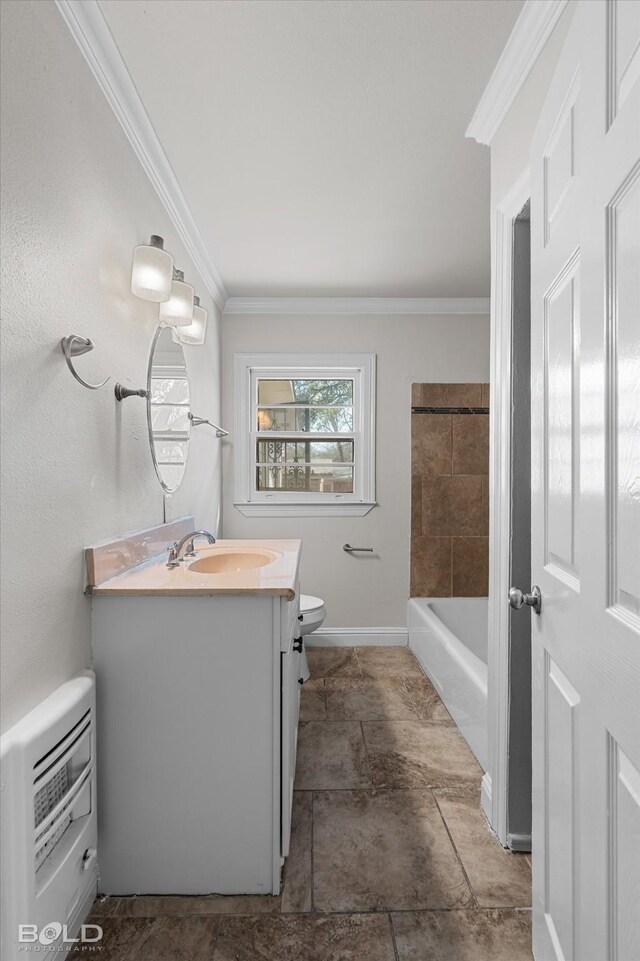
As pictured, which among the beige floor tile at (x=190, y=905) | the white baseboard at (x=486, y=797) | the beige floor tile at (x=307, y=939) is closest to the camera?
the beige floor tile at (x=307, y=939)

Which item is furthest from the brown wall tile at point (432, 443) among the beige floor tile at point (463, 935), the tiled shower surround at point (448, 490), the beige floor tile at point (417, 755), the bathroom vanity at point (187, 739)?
the beige floor tile at point (463, 935)

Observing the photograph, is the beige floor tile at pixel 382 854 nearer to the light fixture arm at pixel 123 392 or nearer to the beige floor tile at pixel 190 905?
the beige floor tile at pixel 190 905

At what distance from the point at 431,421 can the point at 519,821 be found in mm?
2446

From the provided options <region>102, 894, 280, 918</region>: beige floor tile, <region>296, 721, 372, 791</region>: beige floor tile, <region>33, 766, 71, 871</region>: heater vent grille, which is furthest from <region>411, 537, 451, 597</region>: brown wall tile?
<region>33, 766, 71, 871</region>: heater vent grille

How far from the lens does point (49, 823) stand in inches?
45.1

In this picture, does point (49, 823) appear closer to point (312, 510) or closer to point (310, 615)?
point (310, 615)

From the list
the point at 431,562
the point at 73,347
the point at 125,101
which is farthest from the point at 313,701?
the point at 125,101

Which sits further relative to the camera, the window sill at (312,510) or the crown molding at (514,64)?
the window sill at (312,510)

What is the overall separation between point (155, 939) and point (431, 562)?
2.61 m

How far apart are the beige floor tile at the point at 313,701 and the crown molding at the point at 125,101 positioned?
2.41 m

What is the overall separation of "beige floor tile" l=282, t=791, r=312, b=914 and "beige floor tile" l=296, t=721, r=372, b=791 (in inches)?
4.2

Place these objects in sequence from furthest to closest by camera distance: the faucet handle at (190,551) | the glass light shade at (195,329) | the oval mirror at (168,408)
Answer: the glass light shade at (195,329) < the faucet handle at (190,551) < the oval mirror at (168,408)

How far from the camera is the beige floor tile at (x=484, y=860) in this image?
145cm

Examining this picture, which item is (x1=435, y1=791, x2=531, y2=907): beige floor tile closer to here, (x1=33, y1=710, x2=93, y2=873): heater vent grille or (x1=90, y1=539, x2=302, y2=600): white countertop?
(x1=90, y1=539, x2=302, y2=600): white countertop
